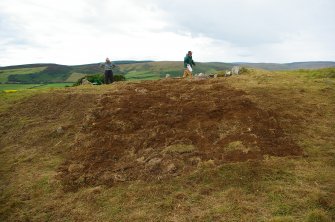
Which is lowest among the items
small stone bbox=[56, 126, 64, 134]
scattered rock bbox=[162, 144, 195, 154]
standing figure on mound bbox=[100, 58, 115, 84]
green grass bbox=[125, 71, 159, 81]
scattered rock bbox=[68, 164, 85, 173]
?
green grass bbox=[125, 71, 159, 81]

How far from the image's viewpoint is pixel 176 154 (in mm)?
13297

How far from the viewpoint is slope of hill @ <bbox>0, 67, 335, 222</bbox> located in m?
10.3

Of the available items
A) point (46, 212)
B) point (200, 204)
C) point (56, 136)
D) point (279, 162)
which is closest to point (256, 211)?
point (200, 204)

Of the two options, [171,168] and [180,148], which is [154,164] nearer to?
[171,168]

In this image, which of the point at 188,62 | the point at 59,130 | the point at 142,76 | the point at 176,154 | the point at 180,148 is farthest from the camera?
the point at 142,76

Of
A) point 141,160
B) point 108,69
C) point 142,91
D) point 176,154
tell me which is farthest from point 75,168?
point 108,69

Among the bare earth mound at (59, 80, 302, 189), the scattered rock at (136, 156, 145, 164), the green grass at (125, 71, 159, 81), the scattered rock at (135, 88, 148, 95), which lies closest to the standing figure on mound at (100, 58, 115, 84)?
the scattered rock at (135, 88, 148, 95)

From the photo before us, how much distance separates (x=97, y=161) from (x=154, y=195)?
372cm

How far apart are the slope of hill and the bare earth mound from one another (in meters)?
0.05

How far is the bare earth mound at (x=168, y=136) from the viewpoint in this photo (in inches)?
500

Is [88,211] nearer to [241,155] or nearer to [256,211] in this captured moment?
[256,211]

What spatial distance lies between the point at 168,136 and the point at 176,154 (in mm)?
1643

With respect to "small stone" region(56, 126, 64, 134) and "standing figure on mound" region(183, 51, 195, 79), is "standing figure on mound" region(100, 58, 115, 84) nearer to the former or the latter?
"standing figure on mound" region(183, 51, 195, 79)

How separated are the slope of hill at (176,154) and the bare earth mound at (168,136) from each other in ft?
0.18
